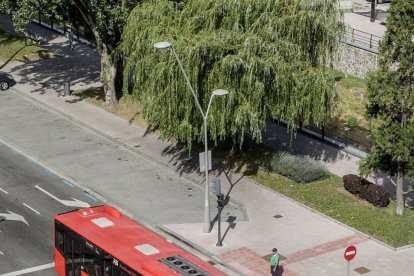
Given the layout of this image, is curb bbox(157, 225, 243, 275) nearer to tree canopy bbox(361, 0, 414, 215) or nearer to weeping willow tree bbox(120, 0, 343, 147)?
weeping willow tree bbox(120, 0, 343, 147)

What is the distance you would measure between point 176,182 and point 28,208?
7.58 metres

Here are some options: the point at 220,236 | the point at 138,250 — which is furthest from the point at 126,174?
the point at 138,250

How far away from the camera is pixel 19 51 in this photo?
6047 centimetres

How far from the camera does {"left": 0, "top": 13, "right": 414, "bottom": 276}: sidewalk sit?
31688mm

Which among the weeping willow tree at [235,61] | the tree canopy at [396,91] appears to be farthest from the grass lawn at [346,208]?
the weeping willow tree at [235,61]

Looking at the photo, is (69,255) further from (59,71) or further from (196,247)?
(59,71)

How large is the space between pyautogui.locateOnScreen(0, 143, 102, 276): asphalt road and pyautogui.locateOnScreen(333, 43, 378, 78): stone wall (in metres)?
24.8

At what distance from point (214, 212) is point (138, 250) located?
1143 cm

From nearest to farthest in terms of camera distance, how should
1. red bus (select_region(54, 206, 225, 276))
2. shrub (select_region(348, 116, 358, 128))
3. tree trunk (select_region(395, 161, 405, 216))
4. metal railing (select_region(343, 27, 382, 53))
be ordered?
1. red bus (select_region(54, 206, 225, 276))
2. tree trunk (select_region(395, 161, 405, 216))
3. shrub (select_region(348, 116, 358, 128))
4. metal railing (select_region(343, 27, 382, 53))

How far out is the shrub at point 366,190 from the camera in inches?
1420

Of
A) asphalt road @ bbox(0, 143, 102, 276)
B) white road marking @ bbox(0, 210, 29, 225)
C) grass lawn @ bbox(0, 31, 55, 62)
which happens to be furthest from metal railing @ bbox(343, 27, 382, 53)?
white road marking @ bbox(0, 210, 29, 225)

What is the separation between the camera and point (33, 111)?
49031 mm

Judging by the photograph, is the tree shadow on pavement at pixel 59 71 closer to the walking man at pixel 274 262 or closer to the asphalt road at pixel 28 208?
the asphalt road at pixel 28 208

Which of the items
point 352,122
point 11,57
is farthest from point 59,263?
point 11,57
